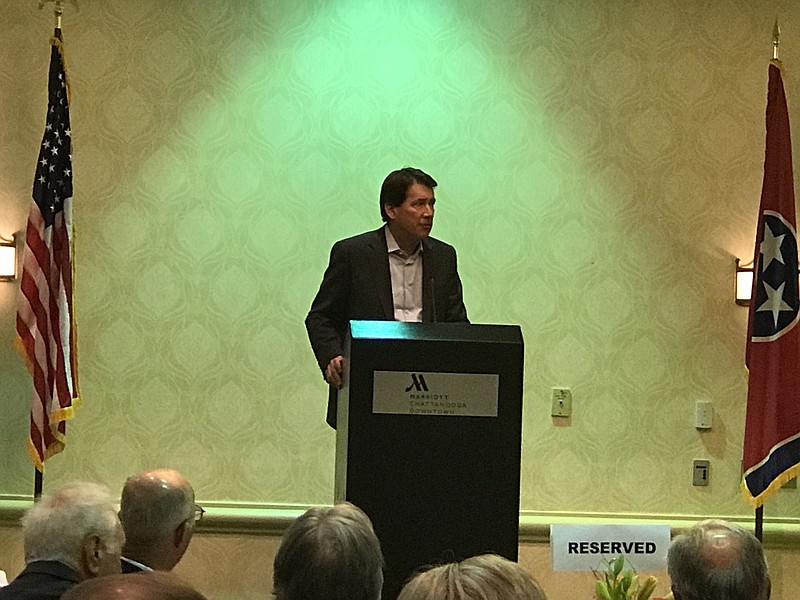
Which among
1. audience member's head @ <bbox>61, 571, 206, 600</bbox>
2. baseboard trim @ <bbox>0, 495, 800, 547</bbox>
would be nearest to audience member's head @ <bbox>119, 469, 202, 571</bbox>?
audience member's head @ <bbox>61, 571, 206, 600</bbox>

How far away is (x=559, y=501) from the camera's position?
5117 millimetres

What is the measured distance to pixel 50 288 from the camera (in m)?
4.68

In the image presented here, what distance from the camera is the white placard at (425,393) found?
2926 mm

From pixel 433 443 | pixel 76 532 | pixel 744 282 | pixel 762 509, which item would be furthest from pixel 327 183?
pixel 76 532

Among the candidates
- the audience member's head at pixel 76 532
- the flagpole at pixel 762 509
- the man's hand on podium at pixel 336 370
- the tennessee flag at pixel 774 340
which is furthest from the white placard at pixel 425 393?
the flagpole at pixel 762 509

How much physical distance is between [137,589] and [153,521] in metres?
1.71

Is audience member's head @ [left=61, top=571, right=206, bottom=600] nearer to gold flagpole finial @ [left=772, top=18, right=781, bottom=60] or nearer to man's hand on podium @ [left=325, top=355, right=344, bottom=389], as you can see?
man's hand on podium @ [left=325, top=355, right=344, bottom=389]

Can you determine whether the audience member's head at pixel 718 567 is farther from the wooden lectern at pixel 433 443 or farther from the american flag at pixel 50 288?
the american flag at pixel 50 288

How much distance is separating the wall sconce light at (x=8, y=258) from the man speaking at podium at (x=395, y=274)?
173 cm

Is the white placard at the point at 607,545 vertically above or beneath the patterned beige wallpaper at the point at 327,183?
beneath

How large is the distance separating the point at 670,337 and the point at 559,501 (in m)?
0.82

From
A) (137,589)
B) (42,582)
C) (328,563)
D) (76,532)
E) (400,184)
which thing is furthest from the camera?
(400,184)

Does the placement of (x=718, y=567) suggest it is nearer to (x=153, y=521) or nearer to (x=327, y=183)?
(x=153, y=521)

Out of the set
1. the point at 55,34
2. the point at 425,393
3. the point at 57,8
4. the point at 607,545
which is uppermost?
the point at 57,8
